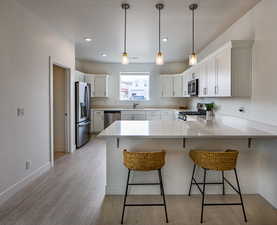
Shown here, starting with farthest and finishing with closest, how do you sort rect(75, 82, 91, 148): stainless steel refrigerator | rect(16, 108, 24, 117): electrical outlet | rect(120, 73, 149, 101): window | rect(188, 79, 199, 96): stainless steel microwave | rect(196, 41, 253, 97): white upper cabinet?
rect(120, 73, 149, 101): window → rect(75, 82, 91, 148): stainless steel refrigerator → rect(188, 79, 199, 96): stainless steel microwave → rect(196, 41, 253, 97): white upper cabinet → rect(16, 108, 24, 117): electrical outlet

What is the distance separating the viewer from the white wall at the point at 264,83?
2.60m

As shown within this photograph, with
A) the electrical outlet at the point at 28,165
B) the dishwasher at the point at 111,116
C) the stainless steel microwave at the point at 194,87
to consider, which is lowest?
the electrical outlet at the point at 28,165

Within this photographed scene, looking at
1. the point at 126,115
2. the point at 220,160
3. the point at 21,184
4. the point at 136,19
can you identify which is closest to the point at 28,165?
the point at 21,184

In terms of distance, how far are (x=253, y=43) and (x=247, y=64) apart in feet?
1.01

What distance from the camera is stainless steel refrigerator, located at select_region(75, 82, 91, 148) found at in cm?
533

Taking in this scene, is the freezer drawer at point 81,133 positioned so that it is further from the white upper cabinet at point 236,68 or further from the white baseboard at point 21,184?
the white upper cabinet at point 236,68

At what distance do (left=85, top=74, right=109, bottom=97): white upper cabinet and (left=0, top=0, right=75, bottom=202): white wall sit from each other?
3.43 metres

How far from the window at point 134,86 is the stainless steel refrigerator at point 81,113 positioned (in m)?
2.14

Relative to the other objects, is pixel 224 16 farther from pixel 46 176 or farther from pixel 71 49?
pixel 46 176

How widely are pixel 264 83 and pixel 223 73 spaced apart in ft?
2.46

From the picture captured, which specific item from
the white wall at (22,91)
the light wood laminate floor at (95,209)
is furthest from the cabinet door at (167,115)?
the light wood laminate floor at (95,209)

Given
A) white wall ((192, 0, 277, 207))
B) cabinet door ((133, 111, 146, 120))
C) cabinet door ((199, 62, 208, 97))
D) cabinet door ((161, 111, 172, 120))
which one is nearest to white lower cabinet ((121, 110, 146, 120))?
cabinet door ((133, 111, 146, 120))

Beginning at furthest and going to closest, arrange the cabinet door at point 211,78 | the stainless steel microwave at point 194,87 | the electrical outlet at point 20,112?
the stainless steel microwave at point 194,87 → the cabinet door at point 211,78 → the electrical outlet at point 20,112

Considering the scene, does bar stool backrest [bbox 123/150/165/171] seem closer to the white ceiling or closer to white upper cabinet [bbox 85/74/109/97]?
the white ceiling
